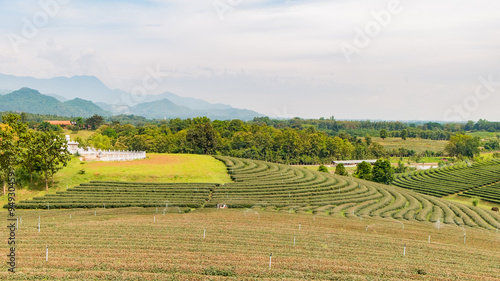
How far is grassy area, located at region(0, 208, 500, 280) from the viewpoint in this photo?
1739 cm

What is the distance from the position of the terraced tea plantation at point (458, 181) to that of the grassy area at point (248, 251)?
44.7m

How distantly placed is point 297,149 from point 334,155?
18.7 m

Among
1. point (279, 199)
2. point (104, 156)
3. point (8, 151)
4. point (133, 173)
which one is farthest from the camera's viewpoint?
point (104, 156)

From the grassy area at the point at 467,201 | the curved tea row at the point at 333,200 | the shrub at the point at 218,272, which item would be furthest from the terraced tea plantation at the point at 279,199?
the shrub at the point at 218,272

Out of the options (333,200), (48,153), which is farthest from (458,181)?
(48,153)

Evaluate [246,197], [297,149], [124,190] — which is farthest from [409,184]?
[124,190]

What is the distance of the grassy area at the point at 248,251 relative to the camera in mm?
17388

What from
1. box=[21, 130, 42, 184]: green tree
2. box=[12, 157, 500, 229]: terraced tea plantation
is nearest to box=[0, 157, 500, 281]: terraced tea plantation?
box=[12, 157, 500, 229]: terraced tea plantation

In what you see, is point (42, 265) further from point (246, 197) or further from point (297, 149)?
point (297, 149)

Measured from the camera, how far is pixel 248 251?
21641 millimetres

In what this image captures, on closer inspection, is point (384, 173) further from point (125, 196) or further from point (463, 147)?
point (463, 147)

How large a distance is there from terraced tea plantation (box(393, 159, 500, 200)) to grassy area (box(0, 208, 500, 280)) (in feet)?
147

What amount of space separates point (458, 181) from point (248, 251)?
78.5 metres

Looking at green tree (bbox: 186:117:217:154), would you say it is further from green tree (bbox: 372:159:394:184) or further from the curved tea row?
green tree (bbox: 372:159:394:184)
